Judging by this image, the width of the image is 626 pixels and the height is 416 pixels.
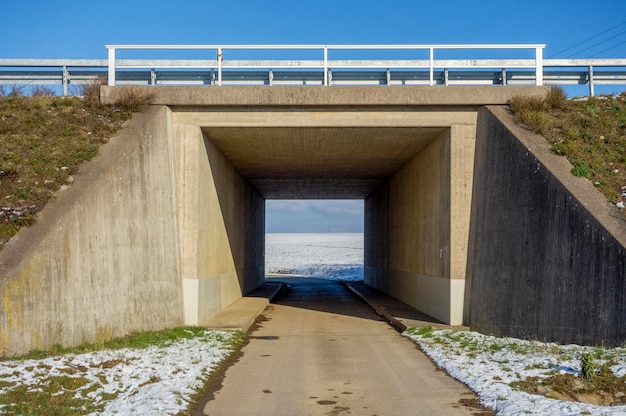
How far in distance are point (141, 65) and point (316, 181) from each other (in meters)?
13.8

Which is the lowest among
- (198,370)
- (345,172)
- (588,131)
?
(198,370)

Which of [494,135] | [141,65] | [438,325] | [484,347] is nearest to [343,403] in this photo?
[484,347]

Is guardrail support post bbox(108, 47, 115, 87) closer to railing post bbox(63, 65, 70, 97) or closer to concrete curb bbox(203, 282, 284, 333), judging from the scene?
railing post bbox(63, 65, 70, 97)

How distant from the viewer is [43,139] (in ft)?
49.7

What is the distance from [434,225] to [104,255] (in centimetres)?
920

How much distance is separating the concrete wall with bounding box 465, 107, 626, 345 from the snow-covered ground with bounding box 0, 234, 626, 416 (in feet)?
2.11

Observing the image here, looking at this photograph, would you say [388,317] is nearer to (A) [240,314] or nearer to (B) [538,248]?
(A) [240,314]

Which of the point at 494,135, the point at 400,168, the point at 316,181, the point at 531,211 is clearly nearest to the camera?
the point at 531,211

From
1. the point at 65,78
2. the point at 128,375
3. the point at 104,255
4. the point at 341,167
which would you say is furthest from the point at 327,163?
the point at 128,375

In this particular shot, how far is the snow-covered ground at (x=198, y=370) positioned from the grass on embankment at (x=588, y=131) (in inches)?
141

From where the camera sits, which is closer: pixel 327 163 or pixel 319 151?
pixel 319 151

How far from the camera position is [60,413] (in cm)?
729

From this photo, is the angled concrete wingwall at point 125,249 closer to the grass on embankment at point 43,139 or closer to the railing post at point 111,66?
the grass on embankment at point 43,139

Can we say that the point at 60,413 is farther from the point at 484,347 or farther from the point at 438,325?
the point at 438,325
